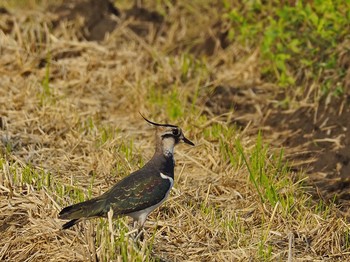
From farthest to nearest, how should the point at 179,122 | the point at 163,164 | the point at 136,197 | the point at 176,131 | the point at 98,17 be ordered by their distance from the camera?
the point at 98,17 < the point at 179,122 < the point at 176,131 < the point at 163,164 < the point at 136,197

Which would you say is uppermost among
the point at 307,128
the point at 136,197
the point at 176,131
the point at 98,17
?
the point at 176,131

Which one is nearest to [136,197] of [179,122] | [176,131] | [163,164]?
[163,164]

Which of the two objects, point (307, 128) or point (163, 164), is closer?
point (163, 164)

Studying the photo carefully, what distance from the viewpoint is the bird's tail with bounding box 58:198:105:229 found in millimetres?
6559

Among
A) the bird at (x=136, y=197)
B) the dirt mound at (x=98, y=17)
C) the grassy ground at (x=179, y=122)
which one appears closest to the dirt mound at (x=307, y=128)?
the grassy ground at (x=179, y=122)

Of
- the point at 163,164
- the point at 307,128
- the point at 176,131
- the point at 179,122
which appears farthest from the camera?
the point at 307,128

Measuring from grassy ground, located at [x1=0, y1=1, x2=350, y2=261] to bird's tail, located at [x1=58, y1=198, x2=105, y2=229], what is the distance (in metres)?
0.11

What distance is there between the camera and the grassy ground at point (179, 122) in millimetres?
7102

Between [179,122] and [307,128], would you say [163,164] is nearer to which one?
[179,122]

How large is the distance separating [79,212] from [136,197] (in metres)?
0.56

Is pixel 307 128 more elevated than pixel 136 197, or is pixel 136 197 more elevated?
pixel 136 197

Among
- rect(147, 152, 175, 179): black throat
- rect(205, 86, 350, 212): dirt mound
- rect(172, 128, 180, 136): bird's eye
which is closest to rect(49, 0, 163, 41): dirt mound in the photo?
rect(205, 86, 350, 212): dirt mound

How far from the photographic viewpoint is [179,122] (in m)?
9.99

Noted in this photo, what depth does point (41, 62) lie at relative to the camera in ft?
38.0
